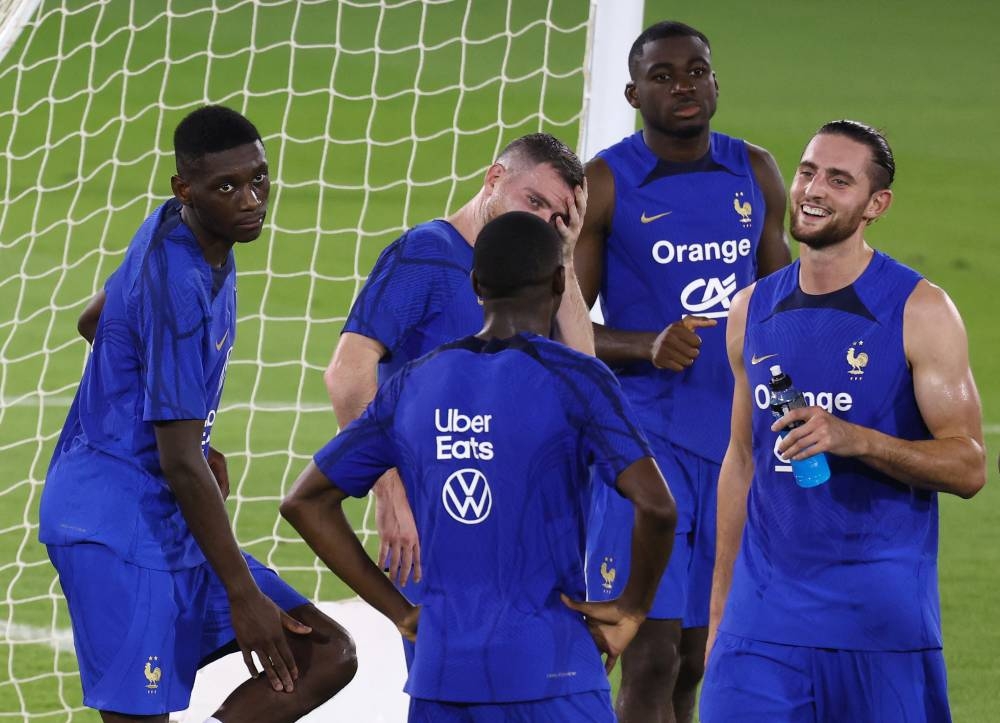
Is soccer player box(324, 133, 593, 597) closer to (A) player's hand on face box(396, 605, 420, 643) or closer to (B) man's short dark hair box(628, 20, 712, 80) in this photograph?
(A) player's hand on face box(396, 605, 420, 643)

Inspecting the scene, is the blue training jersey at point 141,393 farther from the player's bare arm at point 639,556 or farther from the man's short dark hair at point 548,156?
the player's bare arm at point 639,556

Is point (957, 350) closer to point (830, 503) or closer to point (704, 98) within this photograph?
point (830, 503)

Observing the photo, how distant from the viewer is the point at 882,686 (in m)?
4.09

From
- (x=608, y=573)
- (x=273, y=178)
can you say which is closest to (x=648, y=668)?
(x=608, y=573)

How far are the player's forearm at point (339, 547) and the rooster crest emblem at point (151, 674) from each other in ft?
2.64

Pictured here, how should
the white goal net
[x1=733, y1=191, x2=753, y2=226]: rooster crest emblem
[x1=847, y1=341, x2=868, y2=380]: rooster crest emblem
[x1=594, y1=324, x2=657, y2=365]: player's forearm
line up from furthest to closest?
the white goal net < [x1=733, y1=191, x2=753, y2=226]: rooster crest emblem < [x1=594, y1=324, x2=657, y2=365]: player's forearm < [x1=847, y1=341, x2=868, y2=380]: rooster crest emblem

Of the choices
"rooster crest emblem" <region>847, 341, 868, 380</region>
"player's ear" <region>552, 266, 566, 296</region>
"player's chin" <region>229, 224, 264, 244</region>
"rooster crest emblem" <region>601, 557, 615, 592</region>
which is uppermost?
"player's chin" <region>229, 224, 264, 244</region>

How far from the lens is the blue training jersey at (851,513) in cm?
412

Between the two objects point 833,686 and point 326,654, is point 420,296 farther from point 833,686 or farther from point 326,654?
point 833,686

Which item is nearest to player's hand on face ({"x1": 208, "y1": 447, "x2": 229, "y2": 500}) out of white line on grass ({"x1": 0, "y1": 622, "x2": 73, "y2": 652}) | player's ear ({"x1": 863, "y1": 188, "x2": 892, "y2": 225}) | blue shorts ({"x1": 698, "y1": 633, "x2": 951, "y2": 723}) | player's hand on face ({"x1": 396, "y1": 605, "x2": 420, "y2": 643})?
player's hand on face ({"x1": 396, "y1": 605, "x2": 420, "y2": 643})

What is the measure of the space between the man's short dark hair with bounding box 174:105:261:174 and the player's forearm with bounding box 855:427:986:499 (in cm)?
162

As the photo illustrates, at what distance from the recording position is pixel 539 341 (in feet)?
11.5

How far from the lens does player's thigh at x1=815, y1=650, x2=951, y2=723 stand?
4.07 meters

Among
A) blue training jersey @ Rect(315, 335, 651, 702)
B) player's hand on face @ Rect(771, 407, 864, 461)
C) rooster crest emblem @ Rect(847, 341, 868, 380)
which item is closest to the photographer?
blue training jersey @ Rect(315, 335, 651, 702)
